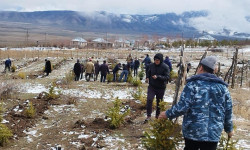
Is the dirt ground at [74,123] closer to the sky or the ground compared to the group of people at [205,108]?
closer to the ground

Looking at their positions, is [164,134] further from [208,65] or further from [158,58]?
[158,58]

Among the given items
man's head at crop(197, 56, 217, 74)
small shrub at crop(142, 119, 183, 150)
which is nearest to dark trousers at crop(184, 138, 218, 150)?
man's head at crop(197, 56, 217, 74)

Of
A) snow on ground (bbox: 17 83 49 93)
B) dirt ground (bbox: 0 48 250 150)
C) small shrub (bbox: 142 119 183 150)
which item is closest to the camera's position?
small shrub (bbox: 142 119 183 150)

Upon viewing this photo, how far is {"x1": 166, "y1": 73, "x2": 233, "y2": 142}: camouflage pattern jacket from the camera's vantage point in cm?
309

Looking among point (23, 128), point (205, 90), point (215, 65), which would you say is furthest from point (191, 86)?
point (23, 128)

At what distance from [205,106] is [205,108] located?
0.9 inches

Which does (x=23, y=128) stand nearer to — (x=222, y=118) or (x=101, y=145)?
(x=101, y=145)

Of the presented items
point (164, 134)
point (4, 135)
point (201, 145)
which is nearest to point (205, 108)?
point (201, 145)

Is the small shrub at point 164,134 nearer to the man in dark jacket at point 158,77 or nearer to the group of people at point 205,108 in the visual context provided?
the group of people at point 205,108

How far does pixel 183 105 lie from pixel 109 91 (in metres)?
9.24

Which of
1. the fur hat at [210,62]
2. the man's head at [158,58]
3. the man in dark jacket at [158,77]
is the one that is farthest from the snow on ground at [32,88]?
the fur hat at [210,62]

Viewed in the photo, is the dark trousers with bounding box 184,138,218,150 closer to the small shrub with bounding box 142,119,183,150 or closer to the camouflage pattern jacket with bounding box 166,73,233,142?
the camouflage pattern jacket with bounding box 166,73,233,142

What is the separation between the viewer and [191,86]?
3158mm

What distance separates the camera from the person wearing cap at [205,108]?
3092 millimetres
